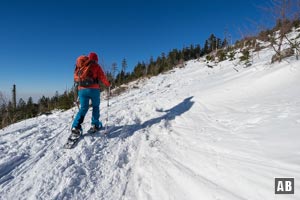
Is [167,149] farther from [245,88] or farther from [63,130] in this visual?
[245,88]

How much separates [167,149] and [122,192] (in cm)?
130

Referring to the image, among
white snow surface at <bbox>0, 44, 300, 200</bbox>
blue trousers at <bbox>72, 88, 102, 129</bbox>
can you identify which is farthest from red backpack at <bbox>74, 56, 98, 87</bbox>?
white snow surface at <bbox>0, 44, 300, 200</bbox>

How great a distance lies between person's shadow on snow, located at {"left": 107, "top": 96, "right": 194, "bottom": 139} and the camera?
4464mm

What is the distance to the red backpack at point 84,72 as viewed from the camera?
4.05 m

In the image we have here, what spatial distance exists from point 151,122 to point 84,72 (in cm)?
234

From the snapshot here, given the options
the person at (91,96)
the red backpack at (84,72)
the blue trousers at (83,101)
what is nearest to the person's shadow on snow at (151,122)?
the person at (91,96)

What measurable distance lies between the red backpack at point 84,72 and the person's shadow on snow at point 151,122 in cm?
140

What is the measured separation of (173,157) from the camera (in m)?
3.17

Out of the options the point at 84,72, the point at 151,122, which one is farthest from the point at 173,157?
the point at 84,72

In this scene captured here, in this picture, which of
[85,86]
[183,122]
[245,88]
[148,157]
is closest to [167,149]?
[148,157]

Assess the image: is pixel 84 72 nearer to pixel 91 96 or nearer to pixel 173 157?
pixel 91 96

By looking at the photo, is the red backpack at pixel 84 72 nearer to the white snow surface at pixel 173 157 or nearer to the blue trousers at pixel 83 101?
the blue trousers at pixel 83 101

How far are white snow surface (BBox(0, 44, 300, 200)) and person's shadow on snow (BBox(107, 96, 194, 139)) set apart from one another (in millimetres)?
54

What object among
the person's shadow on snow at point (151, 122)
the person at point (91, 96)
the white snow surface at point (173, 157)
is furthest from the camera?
the person's shadow on snow at point (151, 122)
